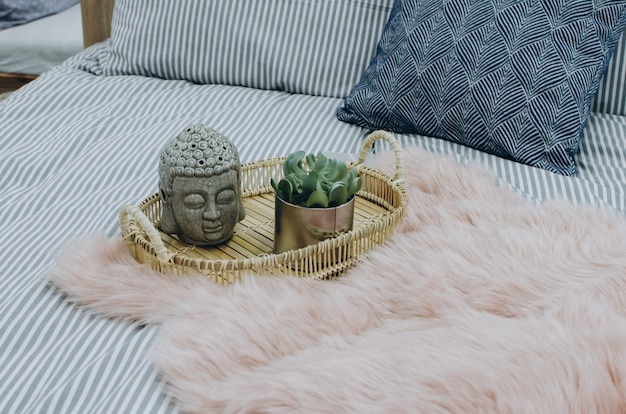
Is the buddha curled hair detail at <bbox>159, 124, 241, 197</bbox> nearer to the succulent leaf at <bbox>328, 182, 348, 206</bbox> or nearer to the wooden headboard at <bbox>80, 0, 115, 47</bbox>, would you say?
the succulent leaf at <bbox>328, 182, 348, 206</bbox>

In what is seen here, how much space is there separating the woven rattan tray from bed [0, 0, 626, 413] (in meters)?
0.03

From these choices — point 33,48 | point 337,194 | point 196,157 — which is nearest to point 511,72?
point 337,194

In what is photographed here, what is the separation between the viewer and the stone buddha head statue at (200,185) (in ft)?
2.97

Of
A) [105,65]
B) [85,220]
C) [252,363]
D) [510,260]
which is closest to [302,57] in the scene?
[105,65]

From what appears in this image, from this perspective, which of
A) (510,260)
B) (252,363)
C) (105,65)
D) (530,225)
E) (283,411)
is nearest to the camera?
(283,411)

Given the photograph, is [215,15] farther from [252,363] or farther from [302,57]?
[252,363]

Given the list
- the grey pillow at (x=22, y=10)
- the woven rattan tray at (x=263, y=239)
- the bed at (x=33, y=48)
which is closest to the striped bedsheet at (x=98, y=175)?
the woven rattan tray at (x=263, y=239)

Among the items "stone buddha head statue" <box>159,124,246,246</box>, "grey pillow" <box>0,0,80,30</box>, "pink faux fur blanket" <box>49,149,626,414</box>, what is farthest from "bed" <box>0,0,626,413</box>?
"grey pillow" <box>0,0,80,30</box>

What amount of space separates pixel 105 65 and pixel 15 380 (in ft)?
4.19

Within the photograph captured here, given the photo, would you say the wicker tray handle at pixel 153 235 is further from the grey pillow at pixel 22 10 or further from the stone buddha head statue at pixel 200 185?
the grey pillow at pixel 22 10

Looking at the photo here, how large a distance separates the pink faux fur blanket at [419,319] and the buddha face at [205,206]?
9 centimetres

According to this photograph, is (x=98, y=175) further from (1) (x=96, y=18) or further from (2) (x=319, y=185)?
(1) (x=96, y=18)

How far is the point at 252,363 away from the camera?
2.45ft

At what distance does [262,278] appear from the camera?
86cm
